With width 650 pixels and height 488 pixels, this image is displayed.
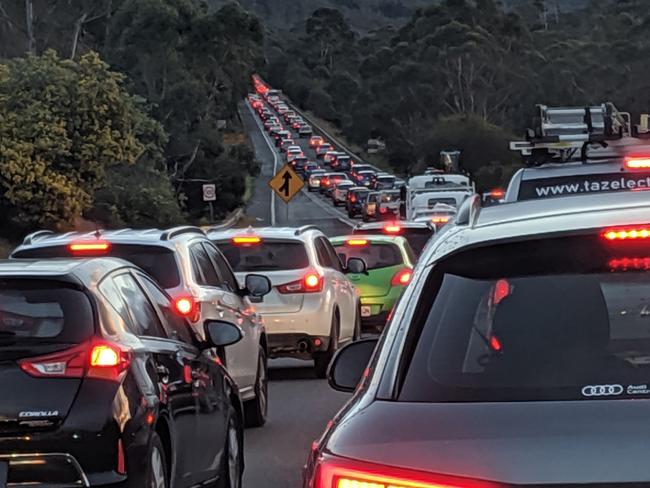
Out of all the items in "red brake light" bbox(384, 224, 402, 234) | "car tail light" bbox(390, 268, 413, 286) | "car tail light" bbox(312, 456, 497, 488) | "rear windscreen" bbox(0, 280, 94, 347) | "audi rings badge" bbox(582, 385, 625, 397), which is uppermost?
"audi rings badge" bbox(582, 385, 625, 397)

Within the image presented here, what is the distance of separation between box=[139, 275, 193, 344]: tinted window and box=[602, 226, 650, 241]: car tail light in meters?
4.29

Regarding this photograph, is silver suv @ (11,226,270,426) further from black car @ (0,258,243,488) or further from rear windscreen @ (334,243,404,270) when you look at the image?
rear windscreen @ (334,243,404,270)

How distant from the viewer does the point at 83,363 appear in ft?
20.4

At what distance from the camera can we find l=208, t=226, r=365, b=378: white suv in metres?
15.6

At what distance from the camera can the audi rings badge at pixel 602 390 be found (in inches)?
139

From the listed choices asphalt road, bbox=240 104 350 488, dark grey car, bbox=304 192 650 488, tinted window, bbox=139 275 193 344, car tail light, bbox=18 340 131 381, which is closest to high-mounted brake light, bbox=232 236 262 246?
asphalt road, bbox=240 104 350 488

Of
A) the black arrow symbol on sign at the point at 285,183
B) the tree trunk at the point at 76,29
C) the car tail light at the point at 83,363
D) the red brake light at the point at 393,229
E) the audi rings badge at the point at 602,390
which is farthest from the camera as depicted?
the tree trunk at the point at 76,29

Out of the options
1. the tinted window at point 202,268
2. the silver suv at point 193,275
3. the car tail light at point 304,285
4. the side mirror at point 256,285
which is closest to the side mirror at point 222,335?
the silver suv at point 193,275

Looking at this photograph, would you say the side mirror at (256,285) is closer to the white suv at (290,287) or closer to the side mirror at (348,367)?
the white suv at (290,287)

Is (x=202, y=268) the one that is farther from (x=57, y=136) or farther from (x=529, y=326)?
(x=57, y=136)


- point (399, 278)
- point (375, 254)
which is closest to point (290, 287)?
point (399, 278)

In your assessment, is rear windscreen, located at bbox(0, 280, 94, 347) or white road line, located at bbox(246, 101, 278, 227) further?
white road line, located at bbox(246, 101, 278, 227)

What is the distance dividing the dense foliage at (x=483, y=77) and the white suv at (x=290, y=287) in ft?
195

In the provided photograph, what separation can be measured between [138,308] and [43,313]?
95 centimetres
